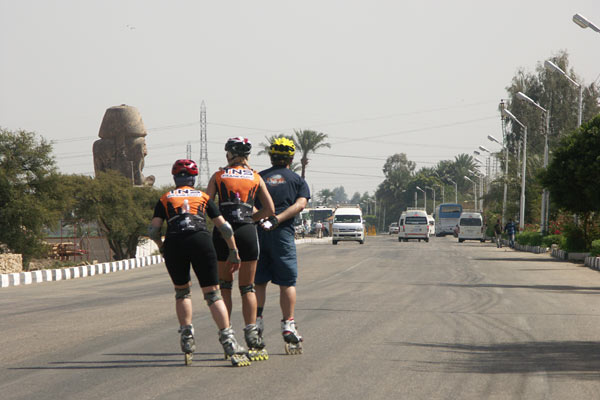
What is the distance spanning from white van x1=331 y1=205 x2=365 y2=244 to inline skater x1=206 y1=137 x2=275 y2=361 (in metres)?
46.8

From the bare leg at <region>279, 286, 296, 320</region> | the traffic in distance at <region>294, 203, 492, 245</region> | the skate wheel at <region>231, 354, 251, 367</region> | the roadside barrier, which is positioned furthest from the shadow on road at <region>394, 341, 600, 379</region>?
the traffic in distance at <region>294, 203, 492, 245</region>

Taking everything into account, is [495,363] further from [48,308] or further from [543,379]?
[48,308]

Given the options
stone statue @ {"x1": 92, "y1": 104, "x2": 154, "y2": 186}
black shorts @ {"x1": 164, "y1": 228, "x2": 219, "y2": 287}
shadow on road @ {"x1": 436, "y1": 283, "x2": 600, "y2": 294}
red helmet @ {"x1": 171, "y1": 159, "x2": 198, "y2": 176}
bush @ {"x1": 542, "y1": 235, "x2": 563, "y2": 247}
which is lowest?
shadow on road @ {"x1": 436, "y1": 283, "x2": 600, "y2": 294}

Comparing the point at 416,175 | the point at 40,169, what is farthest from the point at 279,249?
the point at 416,175

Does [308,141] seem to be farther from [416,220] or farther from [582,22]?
[582,22]

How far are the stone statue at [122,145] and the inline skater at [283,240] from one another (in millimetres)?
46648

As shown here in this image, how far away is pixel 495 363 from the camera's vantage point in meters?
7.69

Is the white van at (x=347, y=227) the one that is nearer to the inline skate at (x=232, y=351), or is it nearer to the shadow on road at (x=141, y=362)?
the shadow on road at (x=141, y=362)

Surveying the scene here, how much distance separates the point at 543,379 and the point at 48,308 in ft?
29.7

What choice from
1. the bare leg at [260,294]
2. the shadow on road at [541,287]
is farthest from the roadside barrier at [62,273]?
the bare leg at [260,294]

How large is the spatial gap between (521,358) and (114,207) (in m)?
32.3

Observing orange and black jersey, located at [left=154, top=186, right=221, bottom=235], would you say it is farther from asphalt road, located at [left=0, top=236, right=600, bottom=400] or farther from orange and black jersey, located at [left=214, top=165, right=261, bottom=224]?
asphalt road, located at [left=0, top=236, right=600, bottom=400]

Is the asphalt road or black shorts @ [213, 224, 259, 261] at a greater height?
black shorts @ [213, 224, 259, 261]

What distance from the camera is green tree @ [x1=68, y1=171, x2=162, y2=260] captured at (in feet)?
123
